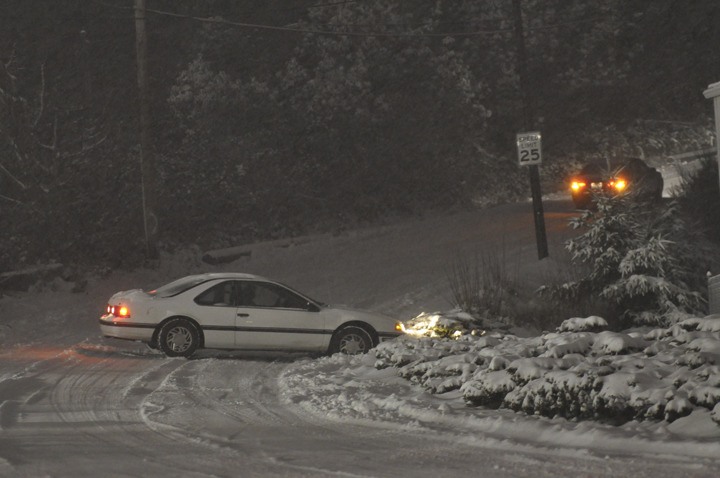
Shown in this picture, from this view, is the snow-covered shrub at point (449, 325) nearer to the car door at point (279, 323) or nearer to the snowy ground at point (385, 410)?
the car door at point (279, 323)

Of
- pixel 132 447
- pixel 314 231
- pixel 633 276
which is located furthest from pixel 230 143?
pixel 132 447

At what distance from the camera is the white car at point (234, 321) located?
53.6 ft

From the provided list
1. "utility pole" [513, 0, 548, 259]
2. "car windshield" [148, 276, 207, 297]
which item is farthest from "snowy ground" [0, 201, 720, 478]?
"utility pole" [513, 0, 548, 259]

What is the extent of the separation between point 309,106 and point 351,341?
21166 mm

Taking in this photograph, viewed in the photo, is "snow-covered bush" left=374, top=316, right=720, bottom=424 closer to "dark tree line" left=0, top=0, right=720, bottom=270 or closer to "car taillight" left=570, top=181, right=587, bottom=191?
"dark tree line" left=0, top=0, right=720, bottom=270

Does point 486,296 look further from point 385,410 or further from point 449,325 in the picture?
point 385,410

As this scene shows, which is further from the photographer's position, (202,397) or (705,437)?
(202,397)

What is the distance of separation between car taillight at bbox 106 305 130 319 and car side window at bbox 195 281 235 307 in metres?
1.03

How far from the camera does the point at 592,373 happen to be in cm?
958

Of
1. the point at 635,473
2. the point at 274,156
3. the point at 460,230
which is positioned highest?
the point at 274,156

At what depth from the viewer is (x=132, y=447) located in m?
8.96

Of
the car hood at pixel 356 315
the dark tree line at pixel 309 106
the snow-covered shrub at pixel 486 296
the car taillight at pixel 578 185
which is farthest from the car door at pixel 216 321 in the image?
the car taillight at pixel 578 185

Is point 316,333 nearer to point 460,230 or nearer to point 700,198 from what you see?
point 700,198

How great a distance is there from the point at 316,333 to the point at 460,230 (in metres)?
15.5
